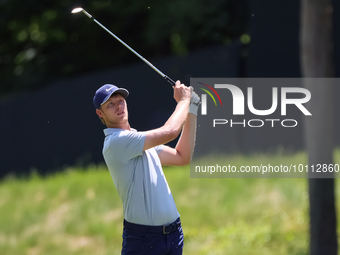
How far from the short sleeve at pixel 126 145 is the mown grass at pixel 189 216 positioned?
268cm

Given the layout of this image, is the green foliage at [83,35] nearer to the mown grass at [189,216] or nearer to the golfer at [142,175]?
the mown grass at [189,216]

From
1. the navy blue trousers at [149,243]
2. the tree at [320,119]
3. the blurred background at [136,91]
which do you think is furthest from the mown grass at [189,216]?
the navy blue trousers at [149,243]

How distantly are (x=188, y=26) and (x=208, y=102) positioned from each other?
398 centimetres

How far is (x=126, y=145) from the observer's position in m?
3.23

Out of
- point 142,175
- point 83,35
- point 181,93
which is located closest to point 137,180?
point 142,175

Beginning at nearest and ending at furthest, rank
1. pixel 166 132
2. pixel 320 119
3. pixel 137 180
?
1. pixel 166 132
2. pixel 137 180
3. pixel 320 119

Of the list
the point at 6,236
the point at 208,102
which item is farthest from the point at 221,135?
the point at 6,236

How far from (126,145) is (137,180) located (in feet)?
0.83

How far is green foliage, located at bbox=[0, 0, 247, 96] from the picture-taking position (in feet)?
35.2

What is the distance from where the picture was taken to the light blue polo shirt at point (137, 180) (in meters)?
3.23

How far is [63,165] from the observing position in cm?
830

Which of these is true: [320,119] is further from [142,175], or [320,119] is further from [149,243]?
[149,243]

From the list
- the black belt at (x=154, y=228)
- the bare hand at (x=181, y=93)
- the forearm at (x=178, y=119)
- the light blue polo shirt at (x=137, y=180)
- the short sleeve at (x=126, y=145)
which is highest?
the bare hand at (x=181, y=93)

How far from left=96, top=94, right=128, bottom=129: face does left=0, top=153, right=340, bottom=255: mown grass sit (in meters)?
2.66
